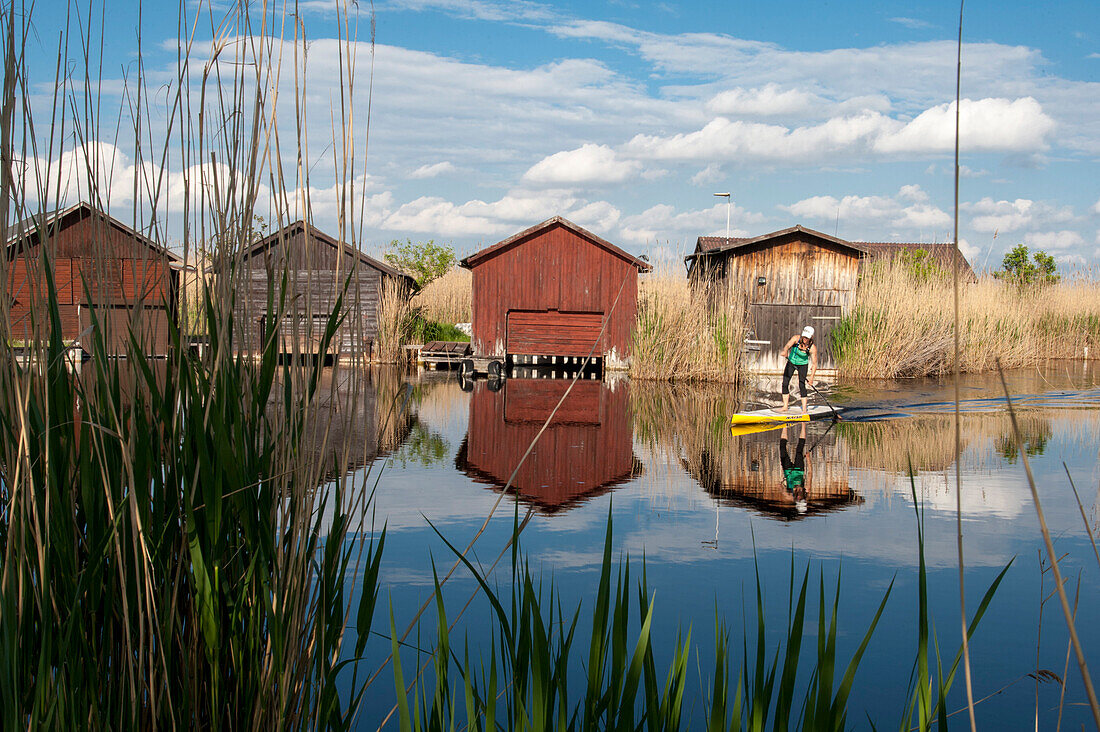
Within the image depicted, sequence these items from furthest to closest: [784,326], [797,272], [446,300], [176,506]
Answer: [446,300], [784,326], [797,272], [176,506]

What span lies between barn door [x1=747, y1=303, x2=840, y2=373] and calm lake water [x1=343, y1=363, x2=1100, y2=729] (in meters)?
10.1

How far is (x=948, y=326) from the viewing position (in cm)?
2783

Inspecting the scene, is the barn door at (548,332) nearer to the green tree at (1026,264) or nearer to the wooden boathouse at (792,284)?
the wooden boathouse at (792,284)

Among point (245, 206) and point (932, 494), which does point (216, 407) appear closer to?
point (245, 206)

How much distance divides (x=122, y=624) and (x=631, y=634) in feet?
12.2

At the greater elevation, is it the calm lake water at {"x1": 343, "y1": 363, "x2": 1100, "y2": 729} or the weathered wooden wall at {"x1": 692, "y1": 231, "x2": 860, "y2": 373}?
the weathered wooden wall at {"x1": 692, "y1": 231, "x2": 860, "y2": 373}

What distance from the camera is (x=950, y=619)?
6230 millimetres

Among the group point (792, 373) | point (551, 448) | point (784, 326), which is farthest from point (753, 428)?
point (784, 326)

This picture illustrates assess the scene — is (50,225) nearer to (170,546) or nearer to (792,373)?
(170,546)

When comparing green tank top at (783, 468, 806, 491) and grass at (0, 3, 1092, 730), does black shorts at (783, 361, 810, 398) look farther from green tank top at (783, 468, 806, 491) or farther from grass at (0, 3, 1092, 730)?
grass at (0, 3, 1092, 730)

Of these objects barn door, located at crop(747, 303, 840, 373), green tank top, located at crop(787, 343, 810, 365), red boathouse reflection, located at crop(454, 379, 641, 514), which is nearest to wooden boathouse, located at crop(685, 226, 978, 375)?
barn door, located at crop(747, 303, 840, 373)

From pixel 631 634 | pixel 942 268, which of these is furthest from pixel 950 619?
pixel 942 268

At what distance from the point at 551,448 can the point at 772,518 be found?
4.97 metres

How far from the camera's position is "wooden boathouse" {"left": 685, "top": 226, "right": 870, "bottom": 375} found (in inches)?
1110
